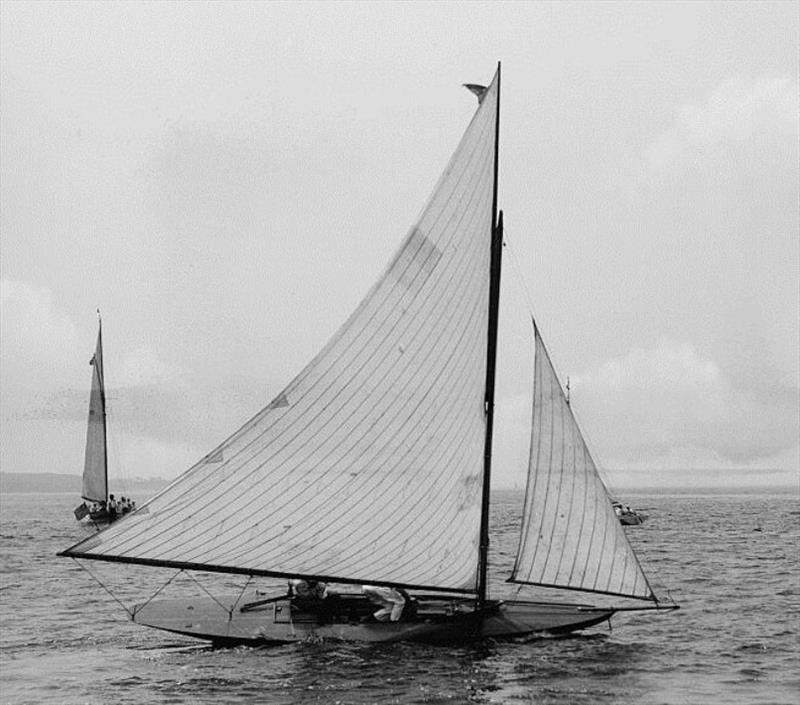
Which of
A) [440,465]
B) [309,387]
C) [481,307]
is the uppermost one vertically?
[481,307]

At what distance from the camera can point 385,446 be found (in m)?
22.1

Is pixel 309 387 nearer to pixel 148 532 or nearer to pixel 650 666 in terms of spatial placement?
pixel 148 532

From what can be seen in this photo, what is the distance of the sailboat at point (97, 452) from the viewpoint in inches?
3086

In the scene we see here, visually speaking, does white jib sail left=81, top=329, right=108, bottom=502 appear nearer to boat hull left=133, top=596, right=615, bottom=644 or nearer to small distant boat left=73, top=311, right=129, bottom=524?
small distant boat left=73, top=311, right=129, bottom=524

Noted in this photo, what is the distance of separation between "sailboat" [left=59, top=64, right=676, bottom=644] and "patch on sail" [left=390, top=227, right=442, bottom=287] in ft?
0.09

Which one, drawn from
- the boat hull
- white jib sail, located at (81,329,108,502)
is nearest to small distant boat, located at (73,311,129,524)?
white jib sail, located at (81,329,108,502)

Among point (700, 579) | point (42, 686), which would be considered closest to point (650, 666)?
point (42, 686)

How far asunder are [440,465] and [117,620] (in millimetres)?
13747

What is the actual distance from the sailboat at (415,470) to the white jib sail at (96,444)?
5884cm

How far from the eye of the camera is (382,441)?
72.4 feet

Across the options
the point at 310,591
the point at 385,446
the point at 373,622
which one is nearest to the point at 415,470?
the point at 385,446

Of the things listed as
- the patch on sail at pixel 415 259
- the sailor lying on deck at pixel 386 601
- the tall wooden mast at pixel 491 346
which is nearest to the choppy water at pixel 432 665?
the sailor lying on deck at pixel 386 601

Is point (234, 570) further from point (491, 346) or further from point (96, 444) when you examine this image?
point (96, 444)

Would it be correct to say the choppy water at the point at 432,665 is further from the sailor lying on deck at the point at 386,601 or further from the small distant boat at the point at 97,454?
the small distant boat at the point at 97,454
